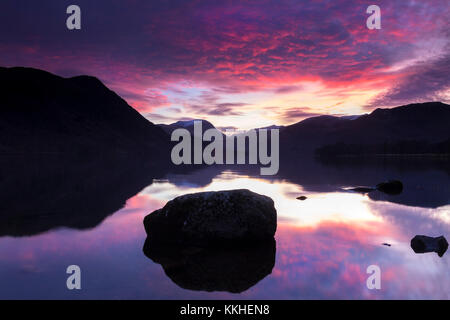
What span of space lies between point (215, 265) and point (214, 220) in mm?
2370

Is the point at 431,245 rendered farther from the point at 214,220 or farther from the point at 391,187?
the point at 391,187

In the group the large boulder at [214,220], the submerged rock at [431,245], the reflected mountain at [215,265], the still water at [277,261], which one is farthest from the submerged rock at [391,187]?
the reflected mountain at [215,265]

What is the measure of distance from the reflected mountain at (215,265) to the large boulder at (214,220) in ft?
1.45

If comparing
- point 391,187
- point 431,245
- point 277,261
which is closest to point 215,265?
point 277,261

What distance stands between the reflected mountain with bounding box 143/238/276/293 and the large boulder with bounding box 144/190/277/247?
442 mm

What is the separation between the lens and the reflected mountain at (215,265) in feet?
24.9

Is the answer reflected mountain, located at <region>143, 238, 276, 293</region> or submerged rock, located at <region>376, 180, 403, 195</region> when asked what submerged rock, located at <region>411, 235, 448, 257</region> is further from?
submerged rock, located at <region>376, 180, 403, 195</region>

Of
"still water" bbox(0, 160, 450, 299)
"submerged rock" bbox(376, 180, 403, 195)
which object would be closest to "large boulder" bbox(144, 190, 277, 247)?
"still water" bbox(0, 160, 450, 299)

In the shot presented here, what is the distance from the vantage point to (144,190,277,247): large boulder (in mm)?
10828

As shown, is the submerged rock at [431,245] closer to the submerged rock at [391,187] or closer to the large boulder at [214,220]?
the large boulder at [214,220]

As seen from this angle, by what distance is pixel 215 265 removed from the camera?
8828 millimetres

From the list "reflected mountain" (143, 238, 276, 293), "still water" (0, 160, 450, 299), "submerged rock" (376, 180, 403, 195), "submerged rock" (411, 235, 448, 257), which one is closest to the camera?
"still water" (0, 160, 450, 299)
